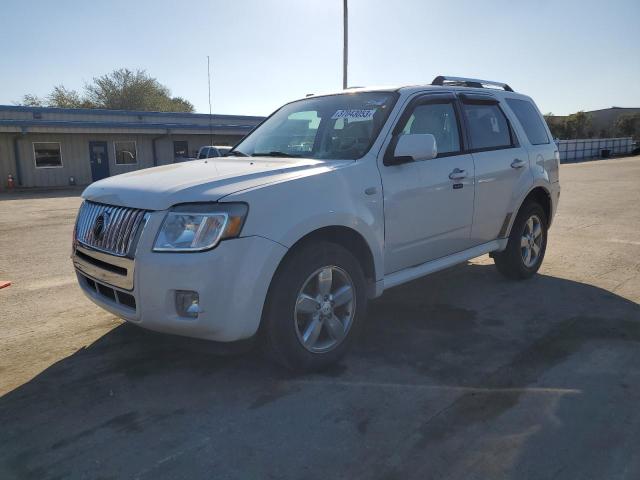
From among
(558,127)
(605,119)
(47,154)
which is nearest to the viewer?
(47,154)

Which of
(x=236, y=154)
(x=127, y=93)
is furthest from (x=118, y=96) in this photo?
(x=236, y=154)

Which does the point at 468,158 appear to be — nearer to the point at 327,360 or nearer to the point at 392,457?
the point at 327,360

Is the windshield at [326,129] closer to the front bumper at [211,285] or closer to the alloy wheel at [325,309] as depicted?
the alloy wheel at [325,309]

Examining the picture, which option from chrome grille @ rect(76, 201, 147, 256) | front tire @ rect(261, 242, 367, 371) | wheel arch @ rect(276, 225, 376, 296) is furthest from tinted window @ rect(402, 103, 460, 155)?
chrome grille @ rect(76, 201, 147, 256)

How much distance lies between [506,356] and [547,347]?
39cm

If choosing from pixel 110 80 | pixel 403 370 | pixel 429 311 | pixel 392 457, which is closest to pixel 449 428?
pixel 392 457

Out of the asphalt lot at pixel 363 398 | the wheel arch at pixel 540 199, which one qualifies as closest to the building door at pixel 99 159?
the asphalt lot at pixel 363 398

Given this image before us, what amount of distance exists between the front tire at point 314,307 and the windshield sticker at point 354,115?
3.99 feet

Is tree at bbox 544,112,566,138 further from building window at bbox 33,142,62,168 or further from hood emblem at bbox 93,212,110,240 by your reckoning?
hood emblem at bbox 93,212,110,240

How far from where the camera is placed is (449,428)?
2.75 meters

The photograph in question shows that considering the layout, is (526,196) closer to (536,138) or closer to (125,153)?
(536,138)

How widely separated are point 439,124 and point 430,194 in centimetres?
77

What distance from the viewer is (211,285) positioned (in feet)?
9.44

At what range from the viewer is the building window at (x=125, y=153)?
26922 millimetres
